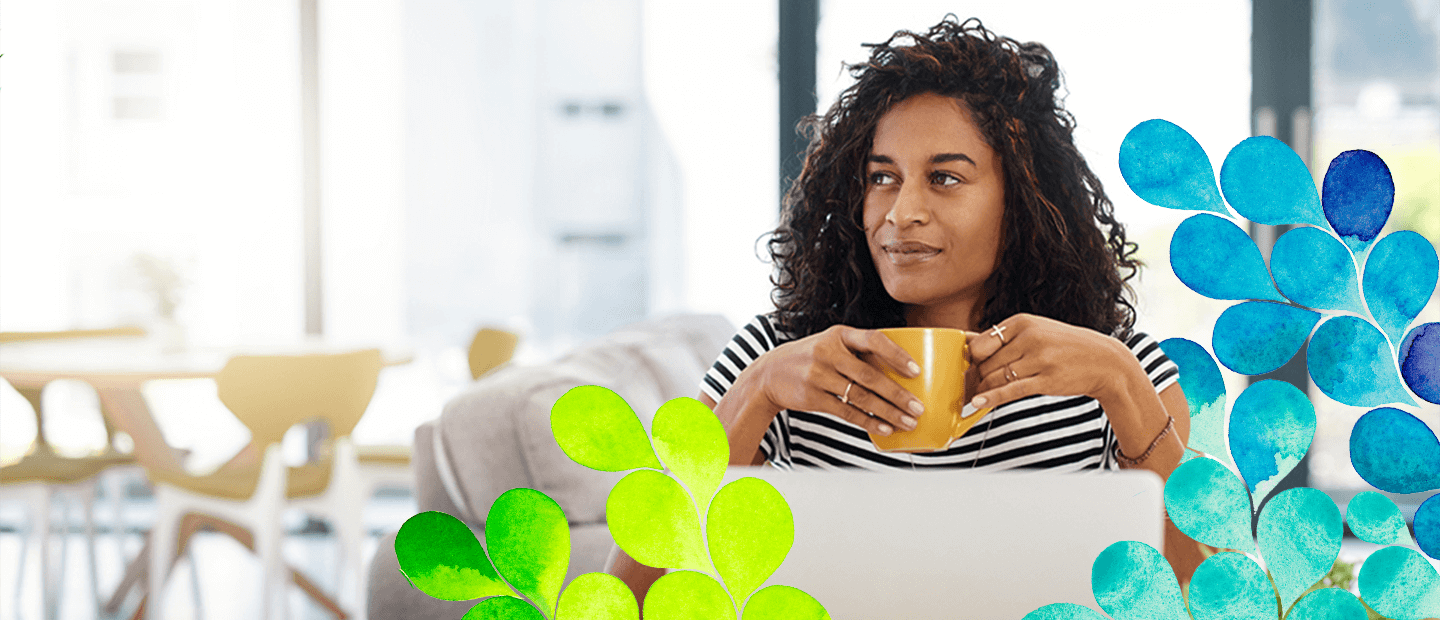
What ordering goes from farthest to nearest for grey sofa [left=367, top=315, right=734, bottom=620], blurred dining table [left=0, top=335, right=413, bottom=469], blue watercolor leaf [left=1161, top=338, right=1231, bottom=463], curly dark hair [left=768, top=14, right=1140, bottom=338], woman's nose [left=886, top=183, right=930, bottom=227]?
blurred dining table [left=0, top=335, right=413, bottom=469]
grey sofa [left=367, top=315, right=734, bottom=620]
curly dark hair [left=768, top=14, right=1140, bottom=338]
woman's nose [left=886, top=183, right=930, bottom=227]
blue watercolor leaf [left=1161, top=338, right=1231, bottom=463]

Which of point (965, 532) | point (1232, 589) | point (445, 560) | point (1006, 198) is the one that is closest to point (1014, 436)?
point (1006, 198)

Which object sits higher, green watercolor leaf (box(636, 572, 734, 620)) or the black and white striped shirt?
green watercolor leaf (box(636, 572, 734, 620))

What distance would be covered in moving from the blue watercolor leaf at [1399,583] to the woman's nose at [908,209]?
1.73ft

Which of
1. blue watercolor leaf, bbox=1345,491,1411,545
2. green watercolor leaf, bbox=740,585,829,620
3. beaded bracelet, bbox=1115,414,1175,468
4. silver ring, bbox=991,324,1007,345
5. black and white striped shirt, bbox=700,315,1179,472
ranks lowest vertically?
black and white striped shirt, bbox=700,315,1179,472

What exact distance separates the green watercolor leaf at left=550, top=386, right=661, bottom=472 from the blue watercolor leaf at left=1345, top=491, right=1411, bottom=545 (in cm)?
27

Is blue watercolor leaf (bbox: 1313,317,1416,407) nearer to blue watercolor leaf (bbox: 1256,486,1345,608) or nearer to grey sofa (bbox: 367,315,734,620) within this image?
blue watercolor leaf (bbox: 1256,486,1345,608)

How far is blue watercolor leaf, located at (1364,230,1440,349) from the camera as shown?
36cm

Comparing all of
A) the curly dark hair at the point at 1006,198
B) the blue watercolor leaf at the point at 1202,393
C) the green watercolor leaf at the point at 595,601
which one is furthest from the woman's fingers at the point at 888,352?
the curly dark hair at the point at 1006,198

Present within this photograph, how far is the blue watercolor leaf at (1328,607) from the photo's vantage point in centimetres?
32

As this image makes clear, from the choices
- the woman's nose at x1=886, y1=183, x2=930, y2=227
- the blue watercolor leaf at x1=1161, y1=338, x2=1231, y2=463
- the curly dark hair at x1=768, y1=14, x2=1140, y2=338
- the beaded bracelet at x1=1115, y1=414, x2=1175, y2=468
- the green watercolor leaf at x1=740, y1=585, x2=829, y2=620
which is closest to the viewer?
the green watercolor leaf at x1=740, y1=585, x2=829, y2=620

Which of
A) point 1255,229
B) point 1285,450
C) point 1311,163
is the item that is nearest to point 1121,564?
point 1285,450

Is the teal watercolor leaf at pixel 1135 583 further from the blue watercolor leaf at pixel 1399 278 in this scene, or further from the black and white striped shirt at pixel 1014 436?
the black and white striped shirt at pixel 1014 436

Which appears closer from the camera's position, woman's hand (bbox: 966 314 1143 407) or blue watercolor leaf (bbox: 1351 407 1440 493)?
blue watercolor leaf (bbox: 1351 407 1440 493)

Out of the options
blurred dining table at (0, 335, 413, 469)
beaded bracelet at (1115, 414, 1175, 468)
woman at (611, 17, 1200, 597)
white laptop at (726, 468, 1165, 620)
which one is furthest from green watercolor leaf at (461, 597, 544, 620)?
blurred dining table at (0, 335, 413, 469)
